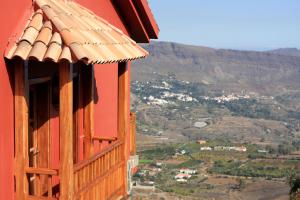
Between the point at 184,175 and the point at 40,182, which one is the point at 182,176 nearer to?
the point at 184,175

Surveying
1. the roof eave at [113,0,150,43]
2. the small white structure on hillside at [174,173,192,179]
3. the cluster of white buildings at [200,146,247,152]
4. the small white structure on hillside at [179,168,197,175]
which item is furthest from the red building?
the cluster of white buildings at [200,146,247,152]

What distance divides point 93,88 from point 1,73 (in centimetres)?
323

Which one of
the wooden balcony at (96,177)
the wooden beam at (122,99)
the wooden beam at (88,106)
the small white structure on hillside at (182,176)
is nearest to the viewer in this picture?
the wooden balcony at (96,177)

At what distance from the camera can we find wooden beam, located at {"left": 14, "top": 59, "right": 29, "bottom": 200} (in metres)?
5.61

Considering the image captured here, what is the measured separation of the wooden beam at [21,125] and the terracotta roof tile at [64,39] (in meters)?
0.30

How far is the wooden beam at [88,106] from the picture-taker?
820cm

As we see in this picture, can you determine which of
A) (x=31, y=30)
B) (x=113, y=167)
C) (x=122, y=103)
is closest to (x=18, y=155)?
(x=31, y=30)

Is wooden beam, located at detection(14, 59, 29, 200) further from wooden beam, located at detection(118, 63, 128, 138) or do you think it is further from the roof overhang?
the roof overhang

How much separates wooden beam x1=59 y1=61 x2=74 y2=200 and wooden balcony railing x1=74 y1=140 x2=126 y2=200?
22 centimetres

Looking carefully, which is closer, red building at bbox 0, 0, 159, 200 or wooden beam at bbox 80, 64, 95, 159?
red building at bbox 0, 0, 159, 200

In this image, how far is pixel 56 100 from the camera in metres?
7.24

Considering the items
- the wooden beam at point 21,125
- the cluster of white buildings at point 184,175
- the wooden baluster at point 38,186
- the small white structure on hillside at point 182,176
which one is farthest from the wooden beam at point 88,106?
the small white structure on hillside at point 182,176

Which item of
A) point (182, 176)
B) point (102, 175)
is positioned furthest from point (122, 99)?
point (182, 176)

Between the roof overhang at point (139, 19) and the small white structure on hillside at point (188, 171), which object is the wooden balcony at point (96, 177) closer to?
the roof overhang at point (139, 19)
